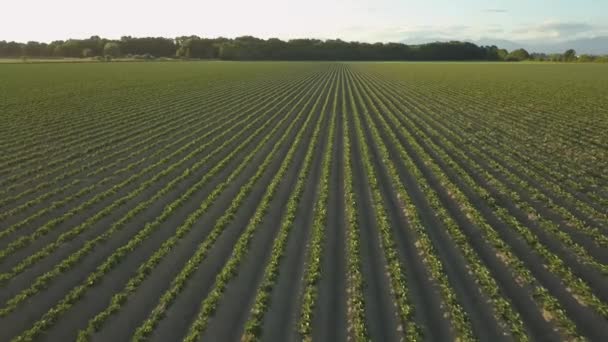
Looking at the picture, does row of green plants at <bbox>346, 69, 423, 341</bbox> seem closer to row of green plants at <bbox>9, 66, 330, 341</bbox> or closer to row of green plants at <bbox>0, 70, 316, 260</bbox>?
row of green plants at <bbox>9, 66, 330, 341</bbox>

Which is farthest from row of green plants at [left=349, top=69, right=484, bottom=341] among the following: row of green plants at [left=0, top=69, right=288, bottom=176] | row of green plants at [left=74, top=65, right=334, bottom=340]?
row of green plants at [left=0, top=69, right=288, bottom=176]

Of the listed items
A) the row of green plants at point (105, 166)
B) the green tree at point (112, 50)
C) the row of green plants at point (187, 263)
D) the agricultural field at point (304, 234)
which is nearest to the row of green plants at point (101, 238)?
the agricultural field at point (304, 234)

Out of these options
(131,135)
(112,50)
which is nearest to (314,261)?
(131,135)

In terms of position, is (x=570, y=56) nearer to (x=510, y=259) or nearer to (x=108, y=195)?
(x=510, y=259)

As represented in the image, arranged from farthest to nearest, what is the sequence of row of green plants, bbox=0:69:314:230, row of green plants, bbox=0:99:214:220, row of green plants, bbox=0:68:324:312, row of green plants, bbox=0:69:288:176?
row of green plants, bbox=0:69:288:176 < row of green plants, bbox=0:99:214:220 < row of green plants, bbox=0:69:314:230 < row of green plants, bbox=0:68:324:312

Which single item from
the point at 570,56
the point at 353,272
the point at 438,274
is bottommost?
the point at 353,272

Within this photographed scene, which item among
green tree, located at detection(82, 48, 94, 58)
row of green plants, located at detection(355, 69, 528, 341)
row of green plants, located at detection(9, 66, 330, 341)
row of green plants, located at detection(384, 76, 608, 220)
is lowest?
row of green plants, located at detection(9, 66, 330, 341)
